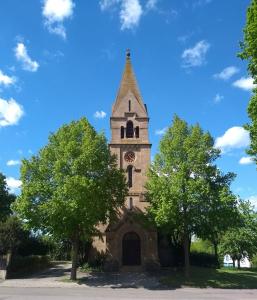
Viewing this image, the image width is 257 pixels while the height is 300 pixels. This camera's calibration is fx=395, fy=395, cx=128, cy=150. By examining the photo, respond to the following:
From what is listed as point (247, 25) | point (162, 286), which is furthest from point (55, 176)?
point (247, 25)

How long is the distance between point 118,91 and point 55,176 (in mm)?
18665

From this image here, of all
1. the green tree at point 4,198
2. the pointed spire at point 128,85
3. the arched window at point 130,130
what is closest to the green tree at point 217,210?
the arched window at point 130,130

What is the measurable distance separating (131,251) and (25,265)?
10.7 meters

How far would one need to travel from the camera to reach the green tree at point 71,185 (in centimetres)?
3212

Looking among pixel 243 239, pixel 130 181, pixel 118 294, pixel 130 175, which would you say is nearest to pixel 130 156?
pixel 130 175

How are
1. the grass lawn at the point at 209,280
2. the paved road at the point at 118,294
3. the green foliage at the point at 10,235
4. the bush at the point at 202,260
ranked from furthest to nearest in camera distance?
the bush at the point at 202,260
the green foliage at the point at 10,235
the grass lawn at the point at 209,280
the paved road at the point at 118,294

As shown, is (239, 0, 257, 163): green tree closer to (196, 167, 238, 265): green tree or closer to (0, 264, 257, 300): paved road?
(0, 264, 257, 300): paved road

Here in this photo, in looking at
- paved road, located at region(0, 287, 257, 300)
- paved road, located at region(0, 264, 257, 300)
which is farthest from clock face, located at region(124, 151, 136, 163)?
paved road, located at region(0, 287, 257, 300)

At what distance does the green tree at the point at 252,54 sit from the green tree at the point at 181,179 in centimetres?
1548

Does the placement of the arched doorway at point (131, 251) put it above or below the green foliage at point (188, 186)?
below

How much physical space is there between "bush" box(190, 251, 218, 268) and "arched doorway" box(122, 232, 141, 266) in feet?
29.3

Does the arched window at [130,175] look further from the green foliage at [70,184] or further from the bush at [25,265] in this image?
the bush at [25,265]

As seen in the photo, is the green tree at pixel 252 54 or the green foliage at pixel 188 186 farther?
the green foliage at pixel 188 186

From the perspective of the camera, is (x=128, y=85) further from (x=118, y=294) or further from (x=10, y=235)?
(x=118, y=294)
